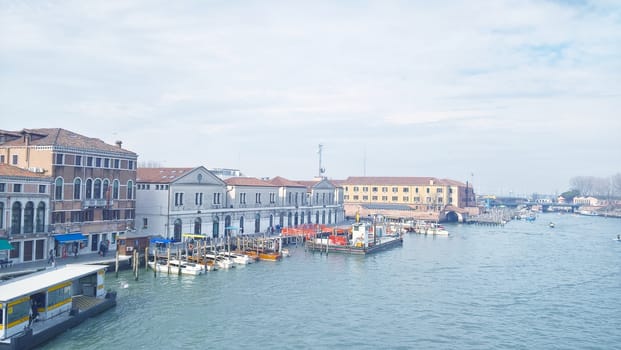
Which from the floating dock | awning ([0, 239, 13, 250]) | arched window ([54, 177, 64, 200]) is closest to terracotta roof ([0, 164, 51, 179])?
arched window ([54, 177, 64, 200])

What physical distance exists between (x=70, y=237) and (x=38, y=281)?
11.9 m

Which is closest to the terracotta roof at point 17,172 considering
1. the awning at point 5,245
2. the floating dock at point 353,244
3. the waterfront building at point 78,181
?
the waterfront building at point 78,181

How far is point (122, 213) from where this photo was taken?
3897 centimetres

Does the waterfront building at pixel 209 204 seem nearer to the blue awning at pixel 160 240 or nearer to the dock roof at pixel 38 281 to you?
the blue awning at pixel 160 240

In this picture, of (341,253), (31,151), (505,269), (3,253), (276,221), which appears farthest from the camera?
(276,221)

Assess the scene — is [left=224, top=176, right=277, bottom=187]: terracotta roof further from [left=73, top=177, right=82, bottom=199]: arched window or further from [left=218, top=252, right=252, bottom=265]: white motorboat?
[left=73, top=177, right=82, bottom=199]: arched window

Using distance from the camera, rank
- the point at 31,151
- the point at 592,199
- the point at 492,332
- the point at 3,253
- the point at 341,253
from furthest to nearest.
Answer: the point at 592,199
the point at 341,253
the point at 31,151
the point at 3,253
the point at 492,332

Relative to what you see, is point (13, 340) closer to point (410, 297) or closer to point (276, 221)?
point (410, 297)

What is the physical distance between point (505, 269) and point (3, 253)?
35.7 m

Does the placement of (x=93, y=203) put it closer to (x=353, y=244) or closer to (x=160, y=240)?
(x=160, y=240)

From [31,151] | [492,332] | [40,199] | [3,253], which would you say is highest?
[31,151]

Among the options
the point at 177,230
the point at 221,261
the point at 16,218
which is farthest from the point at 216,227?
the point at 16,218

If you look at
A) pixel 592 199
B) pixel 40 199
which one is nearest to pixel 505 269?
pixel 40 199

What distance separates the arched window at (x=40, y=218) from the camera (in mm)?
31716
